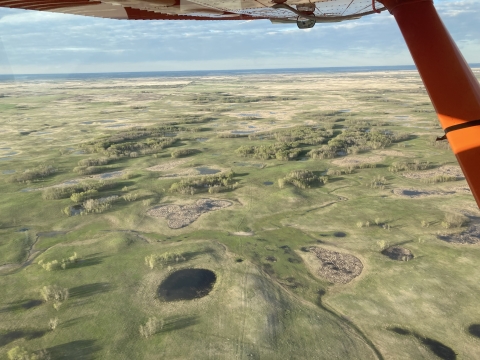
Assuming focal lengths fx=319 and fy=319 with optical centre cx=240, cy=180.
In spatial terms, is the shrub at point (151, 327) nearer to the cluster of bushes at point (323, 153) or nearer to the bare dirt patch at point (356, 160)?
the bare dirt patch at point (356, 160)

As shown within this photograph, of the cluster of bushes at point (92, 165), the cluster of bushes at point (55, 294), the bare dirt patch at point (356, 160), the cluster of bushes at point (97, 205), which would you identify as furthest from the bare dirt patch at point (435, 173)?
the cluster of bushes at point (92, 165)

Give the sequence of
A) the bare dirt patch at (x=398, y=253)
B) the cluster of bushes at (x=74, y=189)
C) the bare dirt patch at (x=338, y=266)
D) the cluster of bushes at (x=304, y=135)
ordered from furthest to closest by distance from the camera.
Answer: the cluster of bushes at (x=304, y=135)
the cluster of bushes at (x=74, y=189)
the bare dirt patch at (x=398, y=253)
the bare dirt patch at (x=338, y=266)

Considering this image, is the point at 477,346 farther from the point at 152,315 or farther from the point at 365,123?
the point at 365,123

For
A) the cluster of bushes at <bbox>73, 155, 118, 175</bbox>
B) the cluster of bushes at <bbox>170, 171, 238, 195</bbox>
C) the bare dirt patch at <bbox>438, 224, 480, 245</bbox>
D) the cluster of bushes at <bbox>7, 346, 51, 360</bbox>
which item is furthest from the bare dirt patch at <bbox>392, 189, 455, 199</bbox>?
the cluster of bushes at <bbox>73, 155, 118, 175</bbox>

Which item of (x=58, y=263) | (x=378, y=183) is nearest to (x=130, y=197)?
(x=58, y=263)

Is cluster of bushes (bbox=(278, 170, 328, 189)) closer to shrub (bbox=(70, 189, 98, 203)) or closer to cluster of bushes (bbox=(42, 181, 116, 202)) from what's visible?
cluster of bushes (bbox=(42, 181, 116, 202))

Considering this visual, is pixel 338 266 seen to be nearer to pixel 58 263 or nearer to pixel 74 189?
pixel 58 263
